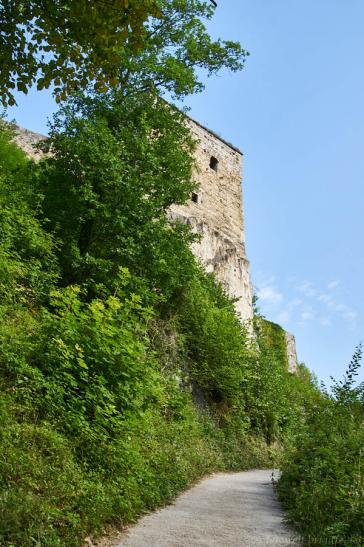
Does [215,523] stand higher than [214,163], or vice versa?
[214,163]

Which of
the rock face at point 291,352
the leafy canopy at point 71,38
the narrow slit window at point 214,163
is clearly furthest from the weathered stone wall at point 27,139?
the rock face at point 291,352

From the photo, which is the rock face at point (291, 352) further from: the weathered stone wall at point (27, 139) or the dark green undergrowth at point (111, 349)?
the weathered stone wall at point (27, 139)

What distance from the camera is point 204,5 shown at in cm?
1664

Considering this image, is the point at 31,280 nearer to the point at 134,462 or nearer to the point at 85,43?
the point at 134,462

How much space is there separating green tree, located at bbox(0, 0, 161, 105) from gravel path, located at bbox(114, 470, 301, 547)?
15.5 ft

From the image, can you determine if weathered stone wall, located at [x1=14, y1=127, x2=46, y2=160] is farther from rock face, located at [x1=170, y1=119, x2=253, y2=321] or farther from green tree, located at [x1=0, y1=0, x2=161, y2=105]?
green tree, located at [x1=0, y1=0, x2=161, y2=105]

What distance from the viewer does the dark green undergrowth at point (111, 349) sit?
4.84 metres

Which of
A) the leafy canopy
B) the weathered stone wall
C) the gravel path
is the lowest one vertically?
the gravel path

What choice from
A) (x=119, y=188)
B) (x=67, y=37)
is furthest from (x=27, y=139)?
(x=67, y=37)

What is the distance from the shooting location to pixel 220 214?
23.1m

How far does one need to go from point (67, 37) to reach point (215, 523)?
5499mm

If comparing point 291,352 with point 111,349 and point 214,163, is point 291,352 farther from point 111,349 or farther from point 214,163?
point 111,349

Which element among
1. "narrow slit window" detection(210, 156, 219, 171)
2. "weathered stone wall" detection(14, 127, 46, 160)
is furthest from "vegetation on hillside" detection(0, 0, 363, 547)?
"narrow slit window" detection(210, 156, 219, 171)

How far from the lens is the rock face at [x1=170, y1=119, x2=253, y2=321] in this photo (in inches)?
778
